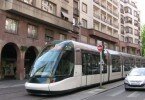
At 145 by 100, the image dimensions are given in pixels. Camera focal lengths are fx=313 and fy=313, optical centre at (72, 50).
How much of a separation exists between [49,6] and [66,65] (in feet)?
75.3

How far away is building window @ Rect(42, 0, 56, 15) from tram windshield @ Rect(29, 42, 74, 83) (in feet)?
67.8

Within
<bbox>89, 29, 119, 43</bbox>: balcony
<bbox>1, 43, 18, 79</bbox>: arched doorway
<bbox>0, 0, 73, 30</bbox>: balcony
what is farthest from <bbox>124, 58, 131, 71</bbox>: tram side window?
<bbox>89, 29, 119, 43</bbox>: balcony

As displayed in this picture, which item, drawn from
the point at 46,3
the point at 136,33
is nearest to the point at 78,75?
the point at 46,3

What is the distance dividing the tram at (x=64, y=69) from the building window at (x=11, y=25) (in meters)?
11.9

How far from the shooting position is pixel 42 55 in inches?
698

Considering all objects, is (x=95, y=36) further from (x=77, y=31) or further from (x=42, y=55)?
(x=42, y=55)

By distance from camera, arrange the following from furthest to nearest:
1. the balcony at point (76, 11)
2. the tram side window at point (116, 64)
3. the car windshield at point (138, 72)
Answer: the balcony at point (76, 11) < the tram side window at point (116, 64) < the car windshield at point (138, 72)

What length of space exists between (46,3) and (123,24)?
139ft

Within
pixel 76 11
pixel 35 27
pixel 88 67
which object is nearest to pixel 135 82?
pixel 88 67

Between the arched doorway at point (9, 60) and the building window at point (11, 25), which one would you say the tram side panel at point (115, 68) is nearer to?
the arched doorway at point (9, 60)

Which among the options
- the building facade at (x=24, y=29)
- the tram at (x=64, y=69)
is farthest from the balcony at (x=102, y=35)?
the tram at (x=64, y=69)

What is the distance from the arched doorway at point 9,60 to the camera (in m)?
34.1

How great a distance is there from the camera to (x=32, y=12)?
1326 inches

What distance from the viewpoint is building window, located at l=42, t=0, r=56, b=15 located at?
1509 inches
